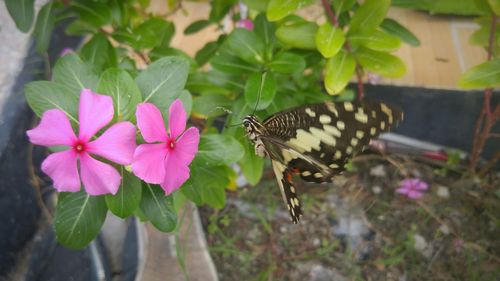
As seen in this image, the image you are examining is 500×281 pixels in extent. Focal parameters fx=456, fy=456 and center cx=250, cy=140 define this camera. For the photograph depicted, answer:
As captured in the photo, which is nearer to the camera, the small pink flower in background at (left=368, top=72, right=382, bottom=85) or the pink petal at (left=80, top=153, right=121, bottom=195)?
the pink petal at (left=80, top=153, right=121, bottom=195)

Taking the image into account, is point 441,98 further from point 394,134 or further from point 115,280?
point 115,280

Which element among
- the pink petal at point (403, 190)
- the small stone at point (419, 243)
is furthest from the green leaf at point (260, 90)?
the small stone at point (419, 243)

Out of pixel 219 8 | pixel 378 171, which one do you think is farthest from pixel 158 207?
pixel 378 171

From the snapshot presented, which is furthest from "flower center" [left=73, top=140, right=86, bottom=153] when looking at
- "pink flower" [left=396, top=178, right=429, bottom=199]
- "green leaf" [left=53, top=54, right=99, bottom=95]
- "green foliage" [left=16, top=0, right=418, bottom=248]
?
"pink flower" [left=396, top=178, right=429, bottom=199]

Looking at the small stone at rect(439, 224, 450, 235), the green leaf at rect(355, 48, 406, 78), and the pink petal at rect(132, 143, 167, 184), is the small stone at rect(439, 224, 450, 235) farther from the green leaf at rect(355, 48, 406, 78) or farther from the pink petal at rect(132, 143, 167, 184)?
the pink petal at rect(132, 143, 167, 184)

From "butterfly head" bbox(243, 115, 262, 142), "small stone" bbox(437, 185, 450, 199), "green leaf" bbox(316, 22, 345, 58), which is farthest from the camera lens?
"small stone" bbox(437, 185, 450, 199)

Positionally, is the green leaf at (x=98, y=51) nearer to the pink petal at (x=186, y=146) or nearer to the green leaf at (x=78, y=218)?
the green leaf at (x=78, y=218)
